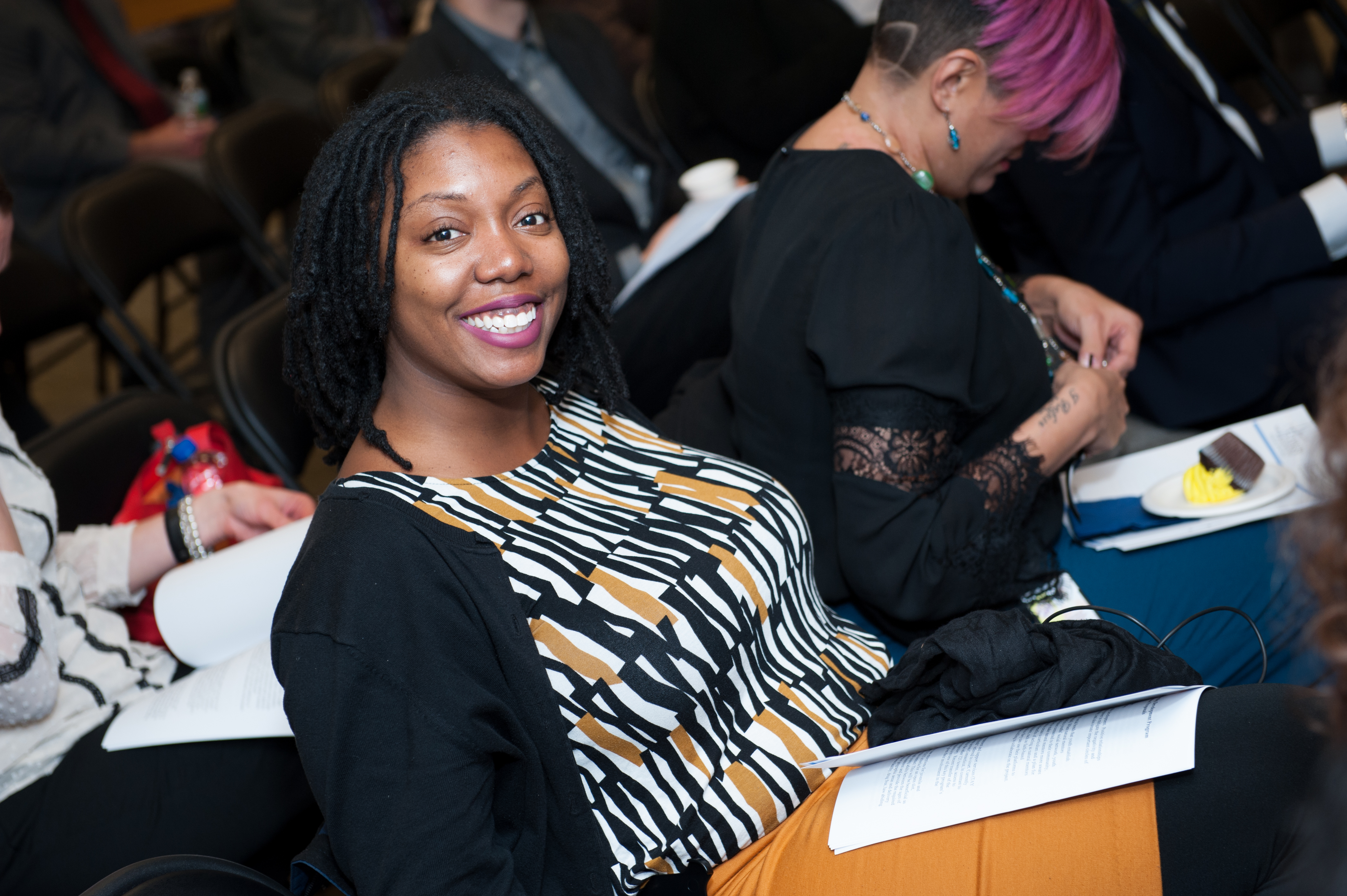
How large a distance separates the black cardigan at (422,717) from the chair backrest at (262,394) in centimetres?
83

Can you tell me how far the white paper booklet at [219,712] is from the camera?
135cm

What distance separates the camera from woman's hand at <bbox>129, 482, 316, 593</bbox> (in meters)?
1.57

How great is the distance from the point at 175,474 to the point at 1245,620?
1643 millimetres

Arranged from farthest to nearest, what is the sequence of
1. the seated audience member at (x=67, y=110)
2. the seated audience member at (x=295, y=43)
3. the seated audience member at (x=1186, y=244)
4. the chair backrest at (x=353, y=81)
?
the seated audience member at (x=295, y=43) < the seated audience member at (x=67, y=110) < the chair backrest at (x=353, y=81) < the seated audience member at (x=1186, y=244)

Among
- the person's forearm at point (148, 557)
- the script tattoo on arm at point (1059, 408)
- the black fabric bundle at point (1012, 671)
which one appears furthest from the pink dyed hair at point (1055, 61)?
the person's forearm at point (148, 557)

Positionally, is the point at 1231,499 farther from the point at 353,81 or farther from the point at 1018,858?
the point at 353,81

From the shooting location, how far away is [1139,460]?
1.75m

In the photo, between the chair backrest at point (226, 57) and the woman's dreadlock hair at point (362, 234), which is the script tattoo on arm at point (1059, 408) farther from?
the chair backrest at point (226, 57)

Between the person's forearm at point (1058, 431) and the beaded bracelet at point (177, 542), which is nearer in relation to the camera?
the person's forearm at point (1058, 431)

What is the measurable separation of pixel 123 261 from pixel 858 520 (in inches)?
73.4

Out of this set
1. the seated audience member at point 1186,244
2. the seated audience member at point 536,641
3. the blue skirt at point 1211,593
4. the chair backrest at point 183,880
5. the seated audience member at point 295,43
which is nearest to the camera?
the chair backrest at point 183,880

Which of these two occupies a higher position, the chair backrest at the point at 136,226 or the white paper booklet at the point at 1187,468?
the chair backrest at the point at 136,226

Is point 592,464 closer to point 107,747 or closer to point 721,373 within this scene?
point 721,373

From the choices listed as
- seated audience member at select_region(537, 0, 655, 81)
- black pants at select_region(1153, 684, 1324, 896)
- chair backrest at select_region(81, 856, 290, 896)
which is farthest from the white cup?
seated audience member at select_region(537, 0, 655, 81)
